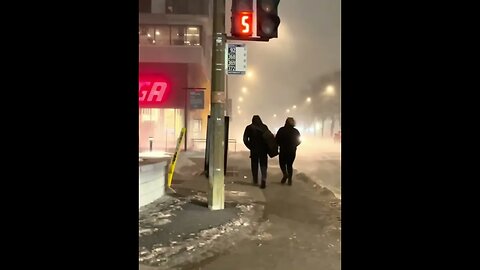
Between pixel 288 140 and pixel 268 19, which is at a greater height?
pixel 268 19

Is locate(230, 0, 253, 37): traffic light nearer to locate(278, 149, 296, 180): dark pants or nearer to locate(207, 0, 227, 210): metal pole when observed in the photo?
locate(207, 0, 227, 210): metal pole

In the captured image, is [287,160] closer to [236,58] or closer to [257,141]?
[257,141]

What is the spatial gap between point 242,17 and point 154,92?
927 inches

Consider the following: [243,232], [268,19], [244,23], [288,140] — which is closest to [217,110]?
[244,23]

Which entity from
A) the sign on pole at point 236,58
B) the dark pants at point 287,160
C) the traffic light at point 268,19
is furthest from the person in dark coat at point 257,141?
the traffic light at point 268,19

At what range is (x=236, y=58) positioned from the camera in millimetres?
8109

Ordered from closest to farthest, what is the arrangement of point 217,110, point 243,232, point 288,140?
point 243,232 → point 217,110 → point 288,140

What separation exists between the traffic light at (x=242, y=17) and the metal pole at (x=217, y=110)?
34 centimetres
